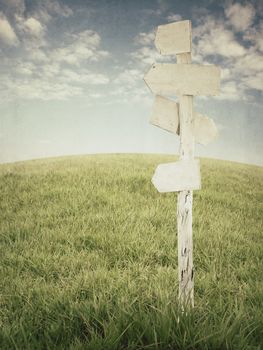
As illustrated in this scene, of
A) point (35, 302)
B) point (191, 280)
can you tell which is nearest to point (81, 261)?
point (35, 302)

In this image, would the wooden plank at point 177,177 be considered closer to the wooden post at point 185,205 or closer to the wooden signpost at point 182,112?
the wooden signpost at point 182,112

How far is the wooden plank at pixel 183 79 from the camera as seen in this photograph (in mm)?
3416

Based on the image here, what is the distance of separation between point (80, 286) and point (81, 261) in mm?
871

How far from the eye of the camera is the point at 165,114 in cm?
347

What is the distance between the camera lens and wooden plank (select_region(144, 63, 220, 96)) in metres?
3.42

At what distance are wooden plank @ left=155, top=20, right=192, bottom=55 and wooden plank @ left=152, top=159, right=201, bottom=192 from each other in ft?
3.80

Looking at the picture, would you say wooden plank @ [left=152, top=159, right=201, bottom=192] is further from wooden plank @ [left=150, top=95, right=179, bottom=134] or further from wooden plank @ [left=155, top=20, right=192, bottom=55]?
wooden plank @ [left=155, top=20, right=192, bottom=55]

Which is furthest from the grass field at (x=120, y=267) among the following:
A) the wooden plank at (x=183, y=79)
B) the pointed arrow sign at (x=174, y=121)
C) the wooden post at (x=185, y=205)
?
the wooden plank at (x=183, y=79)

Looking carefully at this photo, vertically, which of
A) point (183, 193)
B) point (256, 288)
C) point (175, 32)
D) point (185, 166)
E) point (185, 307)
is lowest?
point (256, 288)

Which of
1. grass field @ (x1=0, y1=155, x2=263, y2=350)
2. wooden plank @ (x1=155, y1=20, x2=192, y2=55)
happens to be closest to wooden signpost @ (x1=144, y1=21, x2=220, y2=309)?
wooden plank @ (x1=155, y1=20, x2=192, y2=55)

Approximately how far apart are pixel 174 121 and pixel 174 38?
2.76ft

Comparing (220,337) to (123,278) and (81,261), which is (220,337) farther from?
(81,261)

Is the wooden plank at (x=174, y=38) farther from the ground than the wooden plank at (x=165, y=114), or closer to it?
farther from the ground

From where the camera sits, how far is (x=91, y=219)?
678 cm
